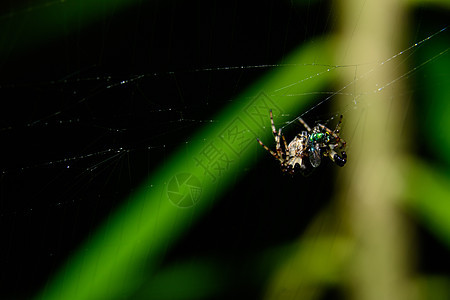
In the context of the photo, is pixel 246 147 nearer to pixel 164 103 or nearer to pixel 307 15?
pixel 164 103

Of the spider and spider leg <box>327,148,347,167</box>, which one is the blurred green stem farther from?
the spider

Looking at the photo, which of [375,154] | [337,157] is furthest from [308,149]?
[375,154]

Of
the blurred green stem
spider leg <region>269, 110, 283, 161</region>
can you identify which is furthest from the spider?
the blurred green stem

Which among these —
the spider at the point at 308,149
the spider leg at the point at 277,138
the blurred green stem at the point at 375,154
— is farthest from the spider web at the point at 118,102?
the spider at the point at 308,149

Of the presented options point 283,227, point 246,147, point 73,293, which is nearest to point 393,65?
point 246,147

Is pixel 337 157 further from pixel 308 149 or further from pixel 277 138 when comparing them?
pixel 277 138

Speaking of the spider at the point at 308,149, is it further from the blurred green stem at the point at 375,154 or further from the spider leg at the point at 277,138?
the blurred green stem at the point at 375,154
